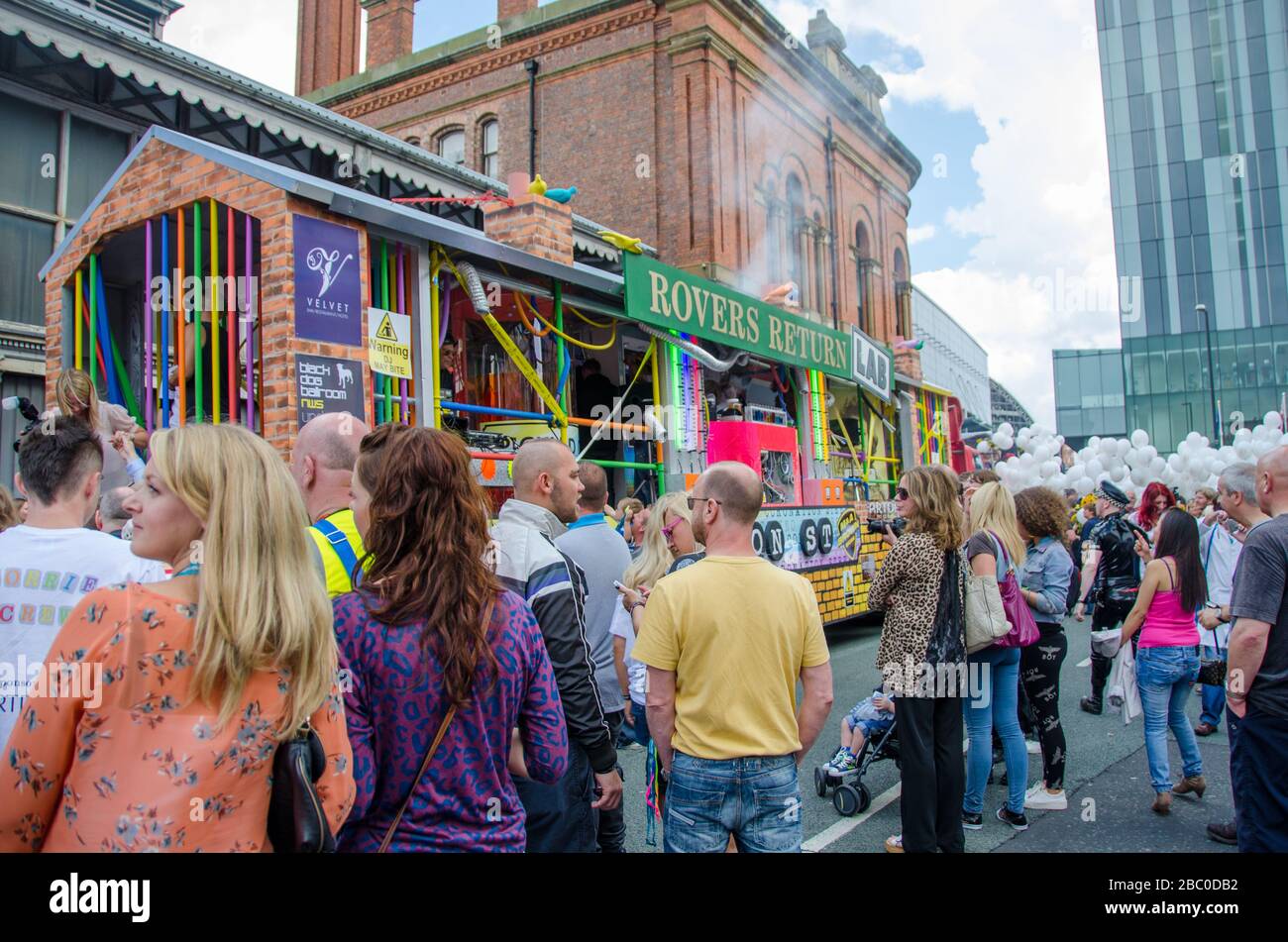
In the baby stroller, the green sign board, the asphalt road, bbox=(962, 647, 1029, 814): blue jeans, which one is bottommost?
the asphalt road

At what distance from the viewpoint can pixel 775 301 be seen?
11.8 meters

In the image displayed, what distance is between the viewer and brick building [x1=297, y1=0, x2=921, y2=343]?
651 inches

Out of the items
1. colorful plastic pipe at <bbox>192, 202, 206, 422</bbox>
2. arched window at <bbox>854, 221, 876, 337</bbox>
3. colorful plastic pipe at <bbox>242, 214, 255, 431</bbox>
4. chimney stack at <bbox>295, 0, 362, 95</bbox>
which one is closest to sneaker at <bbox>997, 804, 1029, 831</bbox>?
colorful plastic pipe at <bbox>242, 214, 255, 431</bbox>

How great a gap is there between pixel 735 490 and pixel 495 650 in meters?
1.20

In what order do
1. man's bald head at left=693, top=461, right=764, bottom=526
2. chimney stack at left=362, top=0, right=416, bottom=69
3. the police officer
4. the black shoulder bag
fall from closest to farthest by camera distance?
the black shoulder bag
man's bald head at left=693, top=461, right=764, bottom=526
the police officer
chimney stack at left=362, top=0, right=416, bottom=69

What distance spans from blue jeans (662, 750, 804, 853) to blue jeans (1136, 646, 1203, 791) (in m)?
3.44

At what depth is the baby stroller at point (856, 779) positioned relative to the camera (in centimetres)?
507

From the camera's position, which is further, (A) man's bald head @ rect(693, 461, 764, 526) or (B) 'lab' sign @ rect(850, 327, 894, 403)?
(B) 'lab' sign @ rect(850, 327, 894, 403)

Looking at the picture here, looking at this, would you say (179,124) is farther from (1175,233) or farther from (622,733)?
(1175,233)

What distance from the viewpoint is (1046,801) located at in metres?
5.09

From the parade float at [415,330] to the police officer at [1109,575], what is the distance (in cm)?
274

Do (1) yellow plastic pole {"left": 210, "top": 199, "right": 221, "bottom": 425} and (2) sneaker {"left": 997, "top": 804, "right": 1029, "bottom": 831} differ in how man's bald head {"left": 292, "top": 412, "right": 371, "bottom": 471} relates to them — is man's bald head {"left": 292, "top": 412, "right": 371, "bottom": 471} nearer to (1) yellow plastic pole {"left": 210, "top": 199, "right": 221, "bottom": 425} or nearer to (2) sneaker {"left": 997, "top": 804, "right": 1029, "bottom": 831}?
(1) yellow plastic pole {"left": 210, "top": 199, "right": 221, "bottom": 425}
